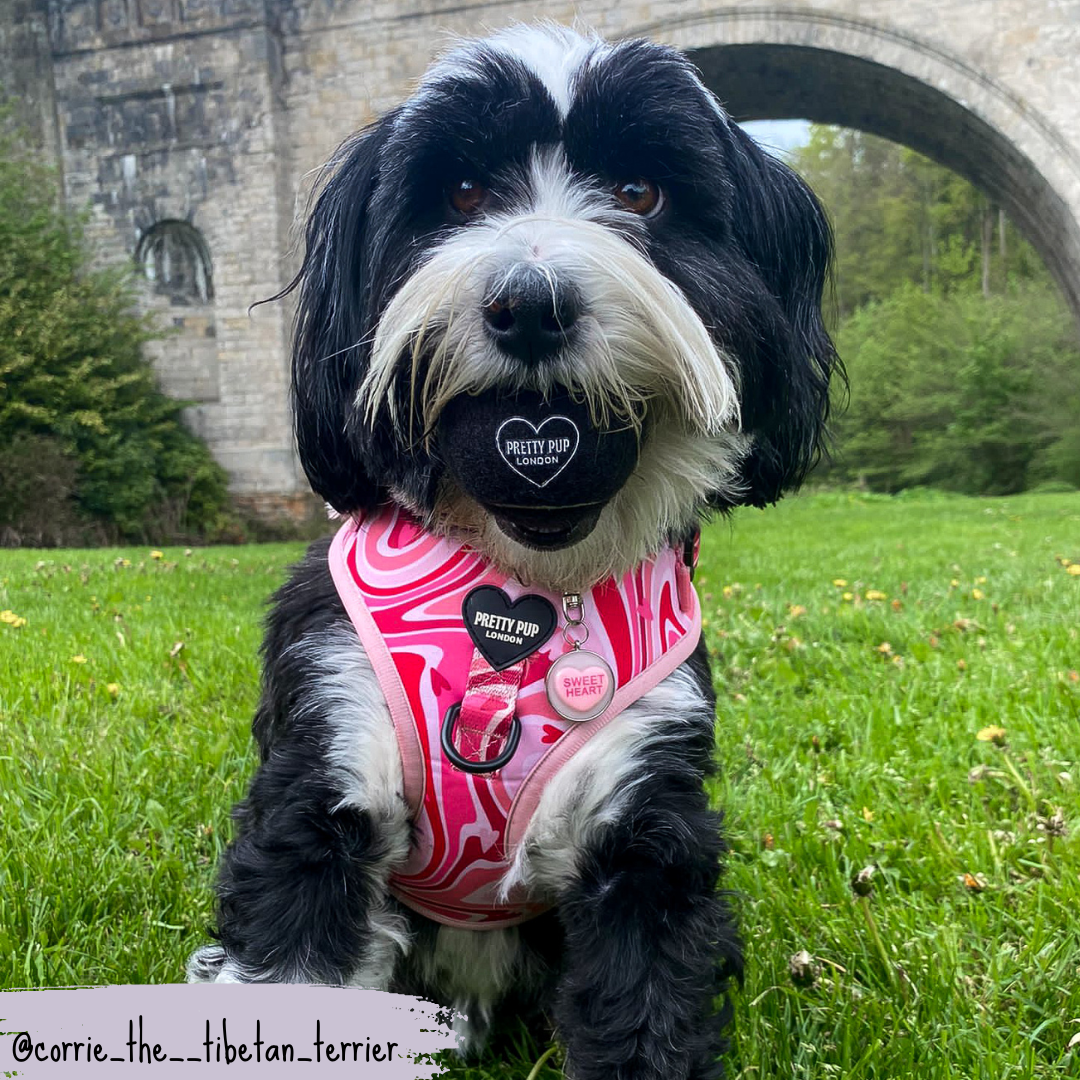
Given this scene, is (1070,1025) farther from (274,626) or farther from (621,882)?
(274,626)

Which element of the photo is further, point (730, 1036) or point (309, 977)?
point (730, 1036)

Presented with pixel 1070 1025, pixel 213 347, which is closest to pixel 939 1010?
pixel 1070 1025

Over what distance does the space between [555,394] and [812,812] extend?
5.11 feet

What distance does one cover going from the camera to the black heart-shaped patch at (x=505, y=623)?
139 cm

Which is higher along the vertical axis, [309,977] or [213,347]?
[213,347]

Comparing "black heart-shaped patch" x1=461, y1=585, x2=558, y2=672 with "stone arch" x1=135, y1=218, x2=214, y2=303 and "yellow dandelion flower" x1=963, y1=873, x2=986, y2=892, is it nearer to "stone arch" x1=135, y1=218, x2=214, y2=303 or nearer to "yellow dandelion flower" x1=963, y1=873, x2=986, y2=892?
"yellow dandelion flower" x1=963, y1=873, x2=986, y2=892

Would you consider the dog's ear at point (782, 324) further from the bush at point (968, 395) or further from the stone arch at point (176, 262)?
the bush at point (968, 395)

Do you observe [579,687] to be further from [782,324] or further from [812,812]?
[812,812]

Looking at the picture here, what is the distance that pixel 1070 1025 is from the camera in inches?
59.7

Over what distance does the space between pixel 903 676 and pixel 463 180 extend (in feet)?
8.84

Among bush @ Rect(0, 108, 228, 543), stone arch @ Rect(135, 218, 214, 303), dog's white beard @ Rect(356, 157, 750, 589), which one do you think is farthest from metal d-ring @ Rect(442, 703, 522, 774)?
stone arch @ Rect(135, 218, 214, 303)

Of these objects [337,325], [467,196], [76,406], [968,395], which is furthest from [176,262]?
[968,395]

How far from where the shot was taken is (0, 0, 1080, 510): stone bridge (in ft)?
41.4

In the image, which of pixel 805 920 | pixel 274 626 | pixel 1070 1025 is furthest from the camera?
pixel 805 920
